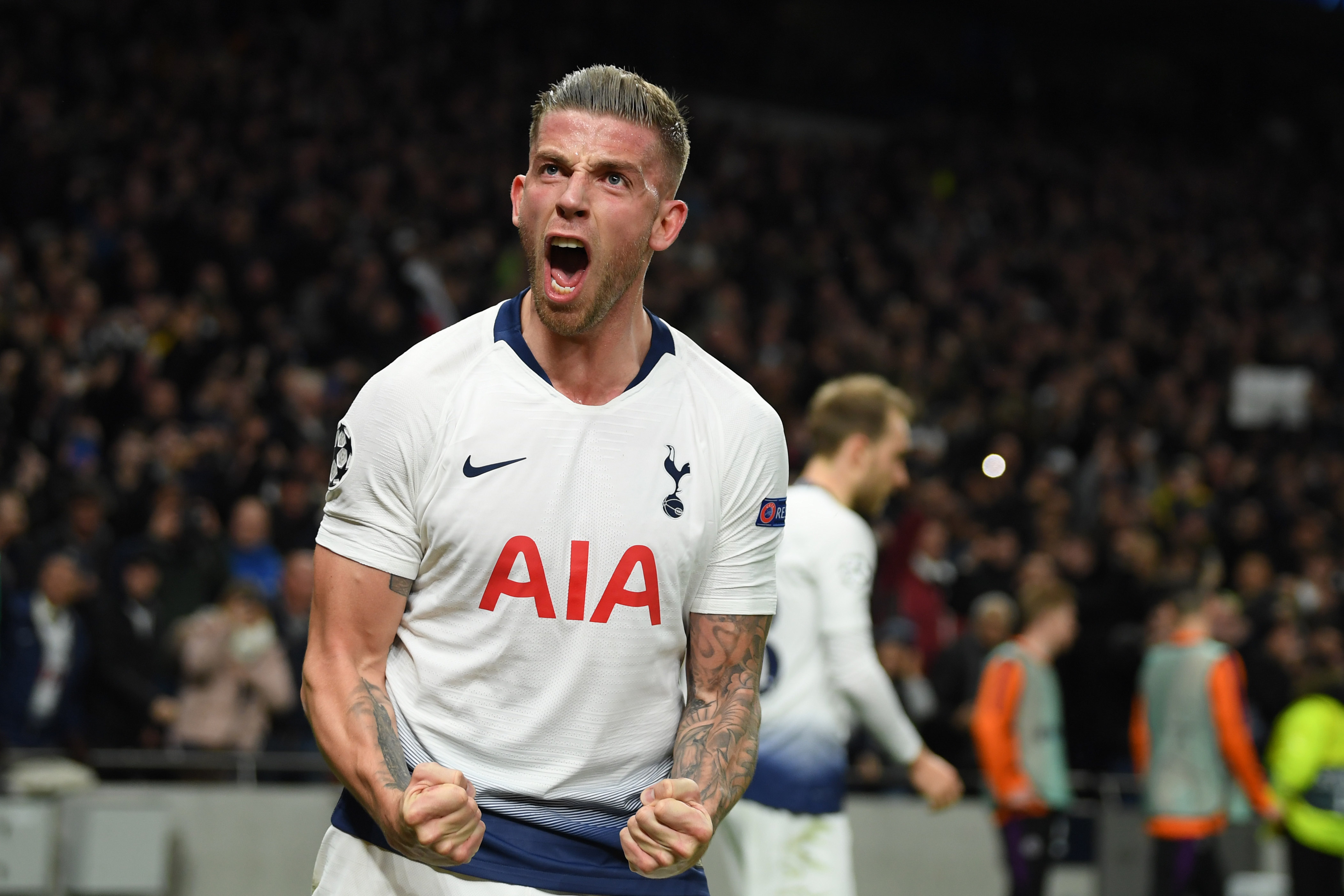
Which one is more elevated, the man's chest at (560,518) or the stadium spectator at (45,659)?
the man's chest at (560,518)

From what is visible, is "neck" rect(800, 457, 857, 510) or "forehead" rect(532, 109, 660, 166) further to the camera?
"neck" rect(800, 457, 857, 510)

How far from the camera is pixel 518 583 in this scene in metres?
3.10

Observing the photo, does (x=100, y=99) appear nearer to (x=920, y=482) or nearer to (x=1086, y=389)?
(x=920, y=482)

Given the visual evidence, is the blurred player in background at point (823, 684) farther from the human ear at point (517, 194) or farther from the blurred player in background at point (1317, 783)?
the blurred player in background at point (1317, 783)

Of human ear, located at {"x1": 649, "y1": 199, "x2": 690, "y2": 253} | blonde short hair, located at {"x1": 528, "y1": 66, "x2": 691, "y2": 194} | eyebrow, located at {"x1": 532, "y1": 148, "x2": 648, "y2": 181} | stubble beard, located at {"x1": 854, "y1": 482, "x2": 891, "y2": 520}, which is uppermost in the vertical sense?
blonde short hair, located at {"x1": 528, "y1": 66, "x2": 691, "y2": 194}

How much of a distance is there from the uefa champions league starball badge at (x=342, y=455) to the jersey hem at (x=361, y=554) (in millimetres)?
76

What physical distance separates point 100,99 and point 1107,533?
942 cm

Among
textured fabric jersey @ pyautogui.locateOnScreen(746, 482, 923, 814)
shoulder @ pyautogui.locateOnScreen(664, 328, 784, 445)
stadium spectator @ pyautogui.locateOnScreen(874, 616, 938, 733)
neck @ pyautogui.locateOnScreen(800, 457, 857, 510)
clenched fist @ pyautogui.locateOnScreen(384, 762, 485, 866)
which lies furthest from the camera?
stadium spectator @ pyautogui.locateOnScreen(874, 616, 938, 733)

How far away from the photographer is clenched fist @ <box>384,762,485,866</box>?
279 centimetres

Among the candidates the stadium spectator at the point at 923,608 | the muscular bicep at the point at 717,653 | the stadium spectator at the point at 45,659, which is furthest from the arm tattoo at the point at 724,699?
the stadium spectator at the point at 923,608

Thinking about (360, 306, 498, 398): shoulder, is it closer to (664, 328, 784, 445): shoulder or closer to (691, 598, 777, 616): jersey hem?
(664, 328, 784, 445): shoulder

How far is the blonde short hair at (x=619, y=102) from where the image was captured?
3.20 metres

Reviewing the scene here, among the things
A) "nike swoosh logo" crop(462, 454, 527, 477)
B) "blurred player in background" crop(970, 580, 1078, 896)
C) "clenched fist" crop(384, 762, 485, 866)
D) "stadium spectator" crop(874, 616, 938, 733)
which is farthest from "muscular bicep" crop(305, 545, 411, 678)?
"stadium spectator" crop(874, 616, 938, 733)

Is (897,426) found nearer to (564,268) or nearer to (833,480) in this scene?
(833,480)
